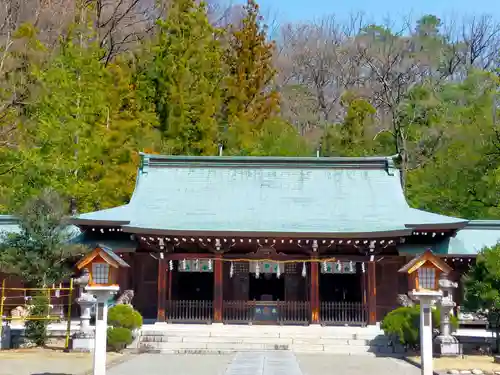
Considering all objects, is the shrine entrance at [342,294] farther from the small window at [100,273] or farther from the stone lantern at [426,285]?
the small window at [100,273]

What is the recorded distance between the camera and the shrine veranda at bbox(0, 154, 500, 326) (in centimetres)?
2091

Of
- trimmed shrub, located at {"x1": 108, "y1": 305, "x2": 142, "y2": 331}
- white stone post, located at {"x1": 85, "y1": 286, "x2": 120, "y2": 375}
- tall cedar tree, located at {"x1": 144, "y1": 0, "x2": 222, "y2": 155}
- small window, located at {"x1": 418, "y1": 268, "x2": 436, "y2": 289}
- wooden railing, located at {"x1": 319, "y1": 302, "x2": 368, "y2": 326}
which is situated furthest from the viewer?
tall cedar tree, located at {"x1": 144, "y1": 0, "x2": 222, "y2": 155}

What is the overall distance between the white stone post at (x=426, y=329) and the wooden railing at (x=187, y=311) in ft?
31.2

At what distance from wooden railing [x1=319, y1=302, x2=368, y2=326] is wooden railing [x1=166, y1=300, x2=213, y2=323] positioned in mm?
3965

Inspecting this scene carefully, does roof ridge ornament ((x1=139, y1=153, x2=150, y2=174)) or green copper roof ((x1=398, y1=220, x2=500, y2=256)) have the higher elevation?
roof ridge ornament ((x1=139, y1=153, x2=150, y2=174))

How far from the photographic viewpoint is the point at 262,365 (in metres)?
15.0

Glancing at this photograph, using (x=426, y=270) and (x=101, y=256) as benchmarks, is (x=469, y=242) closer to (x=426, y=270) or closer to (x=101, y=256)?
(x=426, y=270)

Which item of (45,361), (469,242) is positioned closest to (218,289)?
(45,361)

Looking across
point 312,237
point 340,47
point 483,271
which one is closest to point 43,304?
point 312,237

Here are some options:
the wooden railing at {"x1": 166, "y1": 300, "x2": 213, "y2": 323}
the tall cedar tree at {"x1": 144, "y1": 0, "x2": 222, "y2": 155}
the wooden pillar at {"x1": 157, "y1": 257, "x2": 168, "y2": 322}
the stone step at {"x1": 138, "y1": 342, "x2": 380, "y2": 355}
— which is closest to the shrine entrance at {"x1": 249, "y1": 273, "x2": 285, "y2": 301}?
the wooden railing at {"x1": 166, "y1": 300, "x2": 213, "y2": 323}

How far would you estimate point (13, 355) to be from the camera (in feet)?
53.6

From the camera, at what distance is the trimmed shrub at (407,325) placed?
17.5 meters

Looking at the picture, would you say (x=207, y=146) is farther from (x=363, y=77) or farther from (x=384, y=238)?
(x=384, y=238)

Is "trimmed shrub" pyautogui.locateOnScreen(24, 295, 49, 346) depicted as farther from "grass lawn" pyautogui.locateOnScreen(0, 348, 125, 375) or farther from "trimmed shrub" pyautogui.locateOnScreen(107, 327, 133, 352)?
"trimmed shrub" pyautogui.locateOnScreen(107, 327, 133, 352)
